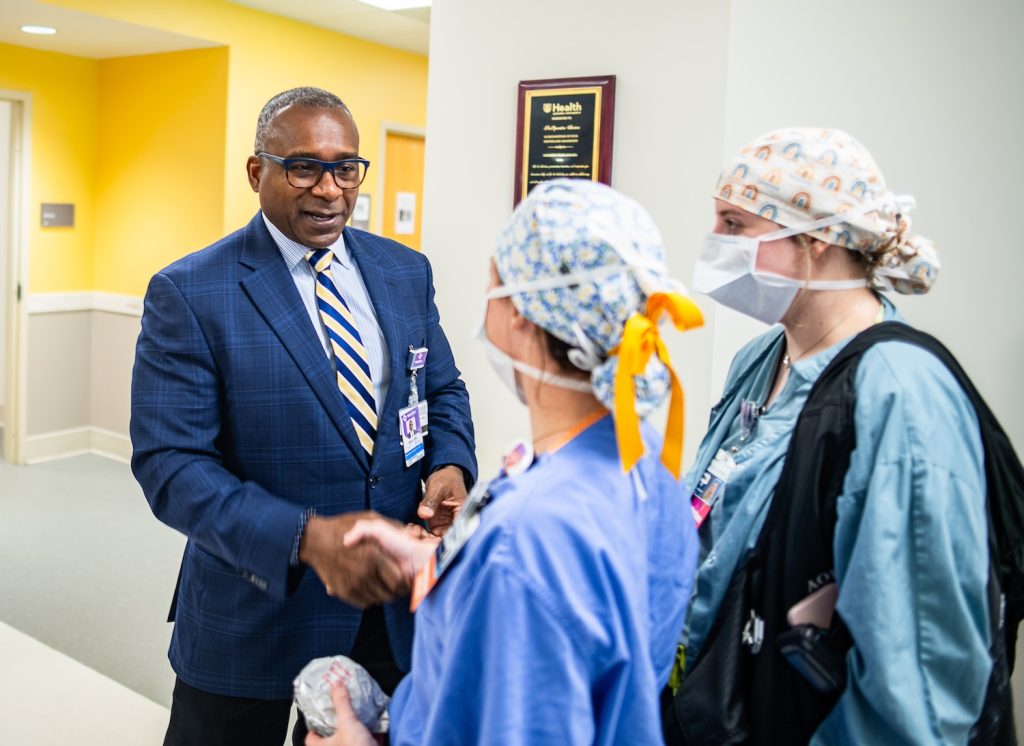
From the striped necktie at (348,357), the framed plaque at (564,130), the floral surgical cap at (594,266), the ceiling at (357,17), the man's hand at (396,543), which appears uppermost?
the ceiling at (357,17)

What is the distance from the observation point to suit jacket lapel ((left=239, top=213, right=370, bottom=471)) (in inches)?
63.7

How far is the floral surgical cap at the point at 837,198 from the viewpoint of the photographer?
1.44m

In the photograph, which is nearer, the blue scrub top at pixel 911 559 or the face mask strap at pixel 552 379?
the face mask strap at pixel 552 379

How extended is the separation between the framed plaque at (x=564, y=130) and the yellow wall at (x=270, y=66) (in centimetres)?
275

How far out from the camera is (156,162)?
217 inches

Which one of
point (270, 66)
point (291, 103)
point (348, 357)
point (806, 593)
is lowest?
point (806, 593)

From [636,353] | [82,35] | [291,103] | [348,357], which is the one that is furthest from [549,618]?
[82,35]

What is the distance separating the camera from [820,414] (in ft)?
4.33

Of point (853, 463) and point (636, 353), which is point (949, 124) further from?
point (636, 353)

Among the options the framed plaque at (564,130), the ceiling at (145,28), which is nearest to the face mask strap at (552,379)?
the framed plaque at (564,130)

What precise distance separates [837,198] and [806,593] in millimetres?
614

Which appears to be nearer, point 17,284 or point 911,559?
point 911,559

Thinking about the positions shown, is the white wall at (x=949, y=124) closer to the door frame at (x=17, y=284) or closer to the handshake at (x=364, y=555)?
the handshake at (x=364, y=555)

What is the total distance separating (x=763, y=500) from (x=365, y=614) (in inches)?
30.7
